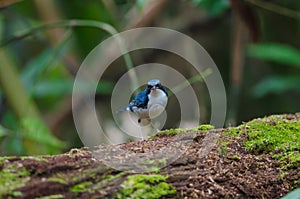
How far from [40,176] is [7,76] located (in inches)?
103

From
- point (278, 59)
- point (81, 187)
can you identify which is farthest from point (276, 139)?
point (278, 59)

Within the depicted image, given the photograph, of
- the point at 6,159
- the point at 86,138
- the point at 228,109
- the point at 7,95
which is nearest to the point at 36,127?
the point at 7,95

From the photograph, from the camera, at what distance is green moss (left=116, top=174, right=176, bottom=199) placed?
1484mm

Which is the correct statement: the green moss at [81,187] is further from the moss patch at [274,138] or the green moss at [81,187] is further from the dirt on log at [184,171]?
the moss patch at [274,138]

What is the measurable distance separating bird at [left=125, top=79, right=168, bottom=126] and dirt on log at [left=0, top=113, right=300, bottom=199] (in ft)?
0.66

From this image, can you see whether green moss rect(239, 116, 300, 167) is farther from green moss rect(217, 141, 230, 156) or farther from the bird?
the bird

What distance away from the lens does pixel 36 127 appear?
3.16m

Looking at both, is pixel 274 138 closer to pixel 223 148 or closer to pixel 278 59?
pixel 223 148

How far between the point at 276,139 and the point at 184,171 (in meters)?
0.46

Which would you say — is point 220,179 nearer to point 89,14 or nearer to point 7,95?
point 7,95

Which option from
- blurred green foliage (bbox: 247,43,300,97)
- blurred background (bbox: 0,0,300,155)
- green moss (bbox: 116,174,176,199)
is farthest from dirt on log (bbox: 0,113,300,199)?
blurred green foliage (bbox: 247,43,300,97)

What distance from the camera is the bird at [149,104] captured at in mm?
2162

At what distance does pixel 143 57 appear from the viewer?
5.19 metres

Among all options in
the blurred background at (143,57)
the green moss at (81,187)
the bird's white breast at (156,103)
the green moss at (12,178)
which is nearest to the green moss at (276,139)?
the bird's white breast at (156,103)
